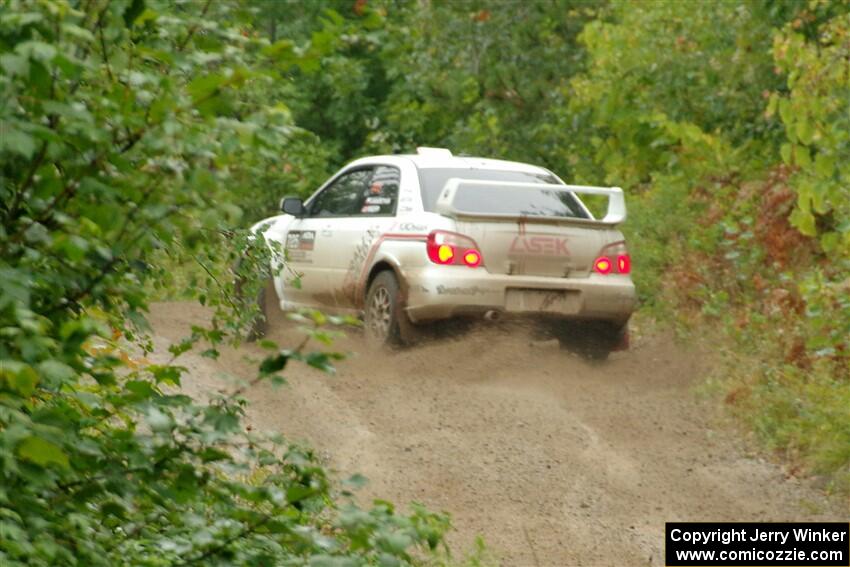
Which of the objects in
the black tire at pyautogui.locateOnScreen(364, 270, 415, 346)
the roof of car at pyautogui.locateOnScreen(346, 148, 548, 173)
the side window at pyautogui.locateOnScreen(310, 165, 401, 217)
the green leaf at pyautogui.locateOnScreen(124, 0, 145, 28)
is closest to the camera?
the green leaf at pyautogui.locateOnScreen(124, 0, 145, 28)

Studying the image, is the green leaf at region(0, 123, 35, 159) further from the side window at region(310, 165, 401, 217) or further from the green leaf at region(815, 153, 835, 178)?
the side window at region(310, 165, 401, 217)

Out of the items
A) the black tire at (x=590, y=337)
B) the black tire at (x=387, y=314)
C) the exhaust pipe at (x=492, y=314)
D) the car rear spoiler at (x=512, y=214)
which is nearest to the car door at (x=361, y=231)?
the black tire at (x=387, y=314)

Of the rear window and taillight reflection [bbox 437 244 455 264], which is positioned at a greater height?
the rear window

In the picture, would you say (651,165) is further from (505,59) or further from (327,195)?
(327,195)

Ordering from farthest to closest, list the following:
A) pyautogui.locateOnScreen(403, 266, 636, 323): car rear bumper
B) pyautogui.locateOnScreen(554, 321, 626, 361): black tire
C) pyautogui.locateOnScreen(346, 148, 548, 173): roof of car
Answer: pyautogui.locateOnScreen(346, 148, 548, 173): roof of car → pyautogui.locateOnScreen(554, 321, 626, 361): black tire → pyautogui.locateOnScreen(403, 266, 636, 323): car rear bumper

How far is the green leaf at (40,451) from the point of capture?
3.27 metres

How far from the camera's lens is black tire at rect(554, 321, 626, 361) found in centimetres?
1277

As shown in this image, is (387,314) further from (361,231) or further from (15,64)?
(15,64)

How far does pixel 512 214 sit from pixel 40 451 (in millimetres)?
9181

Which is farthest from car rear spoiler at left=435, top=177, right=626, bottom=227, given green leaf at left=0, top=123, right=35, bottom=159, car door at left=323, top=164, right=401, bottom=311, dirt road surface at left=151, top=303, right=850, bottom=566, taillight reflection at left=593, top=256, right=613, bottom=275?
green leaf at left=0, top=123, right=35, bottom=159

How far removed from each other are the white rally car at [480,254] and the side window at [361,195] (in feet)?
0.06

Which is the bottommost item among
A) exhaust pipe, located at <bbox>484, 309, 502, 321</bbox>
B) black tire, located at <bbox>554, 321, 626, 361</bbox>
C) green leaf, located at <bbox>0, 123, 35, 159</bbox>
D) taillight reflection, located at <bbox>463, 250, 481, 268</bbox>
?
black tire, located at <bbox>554, 321, 626, 361</bbox>

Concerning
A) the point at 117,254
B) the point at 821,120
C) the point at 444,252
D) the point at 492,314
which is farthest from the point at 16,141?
the point at 492,314

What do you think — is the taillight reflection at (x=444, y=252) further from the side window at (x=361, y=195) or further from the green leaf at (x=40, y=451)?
the green leaf at (x=40, y=451)
